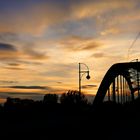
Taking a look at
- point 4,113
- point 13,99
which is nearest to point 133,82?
point 13,99

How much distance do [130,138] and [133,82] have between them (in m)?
88.4

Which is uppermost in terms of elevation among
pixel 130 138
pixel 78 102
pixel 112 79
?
pixel 112 79

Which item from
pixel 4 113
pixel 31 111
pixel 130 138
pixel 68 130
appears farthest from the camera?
pixel 31 111

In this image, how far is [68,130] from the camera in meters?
18.1

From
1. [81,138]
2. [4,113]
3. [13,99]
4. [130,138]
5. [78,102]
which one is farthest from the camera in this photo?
[13,99]

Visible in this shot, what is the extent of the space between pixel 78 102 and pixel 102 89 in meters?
5.53

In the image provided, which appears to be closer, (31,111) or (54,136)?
(54,136)

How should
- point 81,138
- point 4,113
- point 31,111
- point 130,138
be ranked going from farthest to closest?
point 31,111 → point 4,113 → point 130,138 → point 81,138

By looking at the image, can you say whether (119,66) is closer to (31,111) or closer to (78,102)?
(78,102)

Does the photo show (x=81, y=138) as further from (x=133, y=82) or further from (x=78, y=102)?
(x=133, y=82)

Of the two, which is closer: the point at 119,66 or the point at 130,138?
the point at 130,138

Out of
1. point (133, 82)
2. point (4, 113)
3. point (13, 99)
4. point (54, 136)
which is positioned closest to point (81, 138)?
point (54, 136)

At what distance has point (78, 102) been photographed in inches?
2470

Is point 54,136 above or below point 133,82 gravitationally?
below
